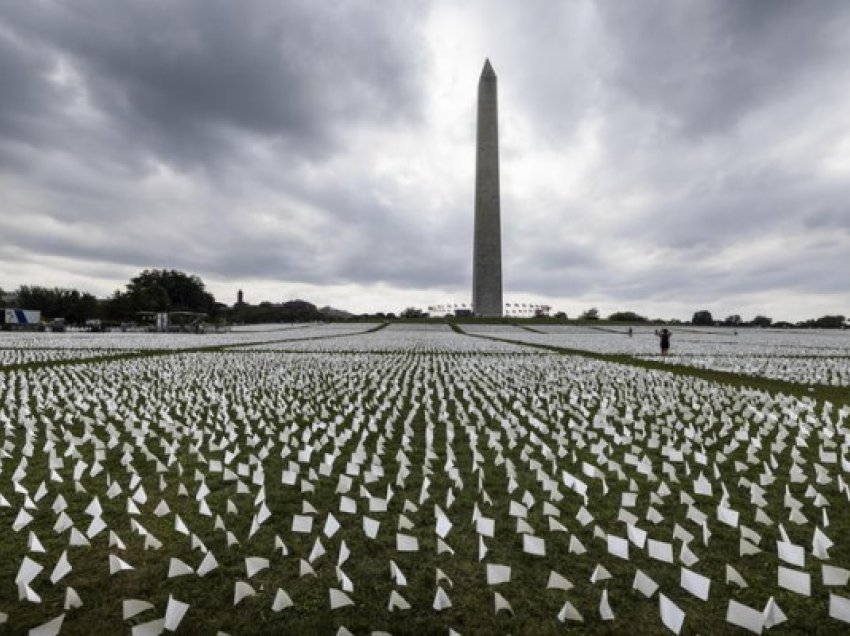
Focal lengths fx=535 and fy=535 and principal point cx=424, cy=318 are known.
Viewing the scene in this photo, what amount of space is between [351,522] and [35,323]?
8286 centimetres

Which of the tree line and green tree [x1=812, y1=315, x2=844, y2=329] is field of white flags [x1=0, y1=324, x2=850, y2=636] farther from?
green tree [x1=812, y1=315, x2=844, y2=329]

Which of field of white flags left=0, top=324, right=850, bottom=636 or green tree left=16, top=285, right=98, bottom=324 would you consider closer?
field of white flags left=0, top=324, right=850, bottom=636

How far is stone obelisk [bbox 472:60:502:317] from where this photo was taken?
71.4m

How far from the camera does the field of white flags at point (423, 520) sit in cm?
349

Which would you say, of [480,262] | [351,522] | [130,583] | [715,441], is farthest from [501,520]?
[480,262]

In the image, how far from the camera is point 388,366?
63.0 ft

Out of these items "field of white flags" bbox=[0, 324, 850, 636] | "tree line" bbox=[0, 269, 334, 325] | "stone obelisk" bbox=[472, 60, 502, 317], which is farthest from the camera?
"tree line" bbox=[0, 269, 334, 325]

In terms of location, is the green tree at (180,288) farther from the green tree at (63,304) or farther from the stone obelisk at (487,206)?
the stone obelisk at (487,206)

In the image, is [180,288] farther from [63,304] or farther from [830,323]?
[830,323]

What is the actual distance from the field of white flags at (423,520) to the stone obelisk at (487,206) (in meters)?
64.7

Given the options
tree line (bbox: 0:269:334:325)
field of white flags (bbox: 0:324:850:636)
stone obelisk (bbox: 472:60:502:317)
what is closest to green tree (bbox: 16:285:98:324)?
tree line (bbox: 0:269:334:325)

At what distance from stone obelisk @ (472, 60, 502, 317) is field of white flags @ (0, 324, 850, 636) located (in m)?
64.7

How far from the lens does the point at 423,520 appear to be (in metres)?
5.04

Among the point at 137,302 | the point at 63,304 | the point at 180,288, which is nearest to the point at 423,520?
the point at 137,302
